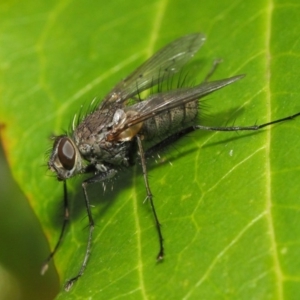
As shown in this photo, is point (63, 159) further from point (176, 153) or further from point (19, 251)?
point (19, 251)

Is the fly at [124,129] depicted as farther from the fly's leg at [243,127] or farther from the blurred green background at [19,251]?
the blurred green background at [19,251]

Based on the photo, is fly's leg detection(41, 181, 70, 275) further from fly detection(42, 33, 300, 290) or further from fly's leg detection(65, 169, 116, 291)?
fly's leg detection(65, 169, 116, 291)

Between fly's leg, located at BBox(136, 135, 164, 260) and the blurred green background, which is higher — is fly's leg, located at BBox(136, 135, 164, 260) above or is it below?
above

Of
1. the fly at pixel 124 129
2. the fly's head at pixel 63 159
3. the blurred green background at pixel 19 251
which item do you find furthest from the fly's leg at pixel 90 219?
the blurred green background at pixel 19 251

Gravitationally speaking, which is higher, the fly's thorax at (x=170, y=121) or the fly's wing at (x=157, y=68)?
the fly's wing at (x=157, y=68)

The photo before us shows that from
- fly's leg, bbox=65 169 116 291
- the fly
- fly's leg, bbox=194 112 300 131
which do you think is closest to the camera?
fly's leg, bbox=194 112 300 131

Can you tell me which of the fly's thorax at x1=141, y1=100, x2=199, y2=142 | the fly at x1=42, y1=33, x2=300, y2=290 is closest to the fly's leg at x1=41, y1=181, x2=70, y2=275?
the fly at x1=42, y1=33, x2=300, y2=290

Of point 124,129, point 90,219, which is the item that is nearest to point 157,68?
point 124,129
